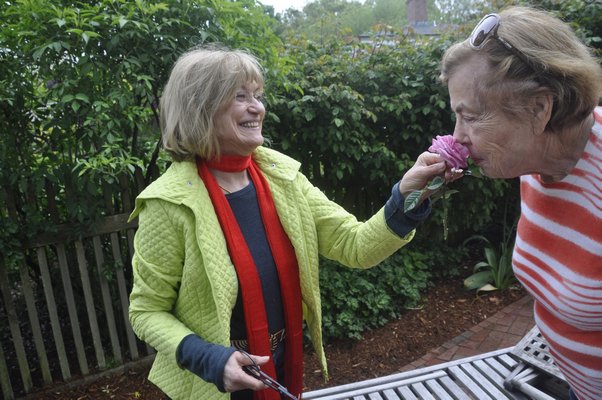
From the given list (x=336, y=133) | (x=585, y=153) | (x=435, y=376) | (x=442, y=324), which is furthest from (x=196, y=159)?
(x=442, y=324)

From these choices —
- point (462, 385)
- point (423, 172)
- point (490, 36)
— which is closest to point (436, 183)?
point (423, 172)

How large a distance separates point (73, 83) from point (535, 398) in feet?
9.60

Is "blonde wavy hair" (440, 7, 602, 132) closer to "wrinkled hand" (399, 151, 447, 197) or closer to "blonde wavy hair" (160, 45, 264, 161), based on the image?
"wrinkled hand" (399, 151, 447, 197)

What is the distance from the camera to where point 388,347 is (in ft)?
12.3

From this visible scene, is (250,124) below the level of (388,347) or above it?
above

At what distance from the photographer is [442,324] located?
161 inches

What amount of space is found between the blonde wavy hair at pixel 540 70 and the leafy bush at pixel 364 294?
2.94 m

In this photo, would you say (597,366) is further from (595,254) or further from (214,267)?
(214,267)

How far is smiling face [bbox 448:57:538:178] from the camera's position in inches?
47.8

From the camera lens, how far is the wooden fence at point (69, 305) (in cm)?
308

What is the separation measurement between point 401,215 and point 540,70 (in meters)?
0.63

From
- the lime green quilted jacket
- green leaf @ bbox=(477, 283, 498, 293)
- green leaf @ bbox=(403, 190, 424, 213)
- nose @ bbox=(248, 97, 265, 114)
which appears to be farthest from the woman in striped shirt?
green leaf @ bbox=(477, 283, 498, 293)

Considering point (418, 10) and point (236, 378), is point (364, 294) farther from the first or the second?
point (418, 10)

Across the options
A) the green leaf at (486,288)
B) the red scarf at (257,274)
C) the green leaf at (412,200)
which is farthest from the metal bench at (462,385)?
the green leaf at (486,288)
